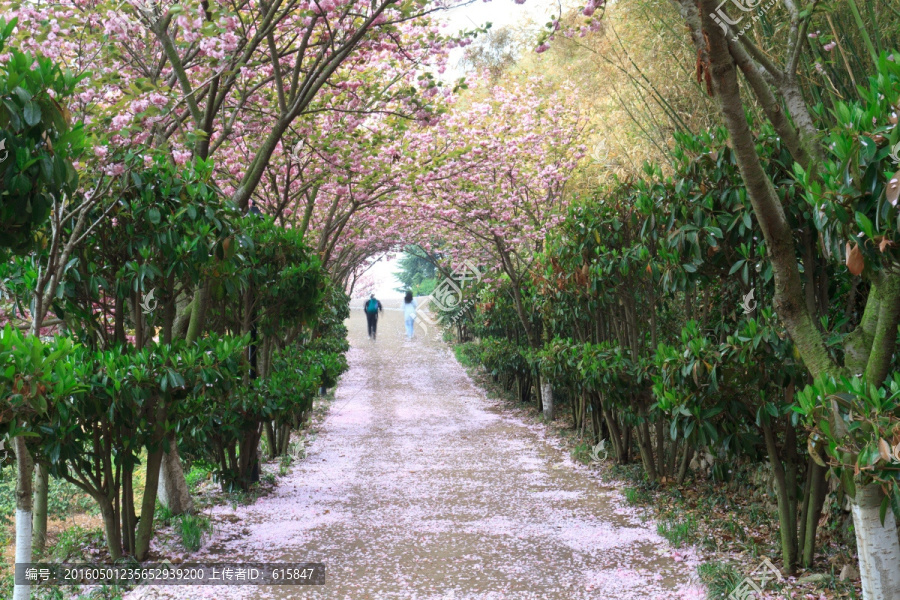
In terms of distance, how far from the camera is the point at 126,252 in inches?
173

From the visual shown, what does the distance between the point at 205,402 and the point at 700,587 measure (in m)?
3.26

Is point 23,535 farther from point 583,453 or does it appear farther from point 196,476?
point 583,453

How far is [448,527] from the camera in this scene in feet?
18.4

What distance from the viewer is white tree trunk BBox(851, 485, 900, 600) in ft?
10.2

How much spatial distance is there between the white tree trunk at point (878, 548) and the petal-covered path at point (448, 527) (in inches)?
44.1

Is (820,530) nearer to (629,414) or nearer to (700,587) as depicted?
(700,587)

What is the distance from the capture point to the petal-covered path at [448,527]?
14.1ft

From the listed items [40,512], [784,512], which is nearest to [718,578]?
[784,512]

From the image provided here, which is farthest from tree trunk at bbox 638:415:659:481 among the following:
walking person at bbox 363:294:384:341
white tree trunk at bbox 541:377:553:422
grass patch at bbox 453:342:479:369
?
walking person at bbox 363:294:384:341

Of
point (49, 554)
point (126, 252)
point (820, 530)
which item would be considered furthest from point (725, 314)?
point (49, 554)

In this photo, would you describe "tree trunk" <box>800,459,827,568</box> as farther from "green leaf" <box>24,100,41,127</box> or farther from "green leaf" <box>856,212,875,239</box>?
"green leaf" <box>24,100,41,127</box>

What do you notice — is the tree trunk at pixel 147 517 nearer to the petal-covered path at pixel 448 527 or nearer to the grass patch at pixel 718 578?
the petal-covered path at pixel 448 527

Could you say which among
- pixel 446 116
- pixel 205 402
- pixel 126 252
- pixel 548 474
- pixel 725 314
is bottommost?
→ pixel 548 474

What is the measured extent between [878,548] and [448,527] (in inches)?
125
